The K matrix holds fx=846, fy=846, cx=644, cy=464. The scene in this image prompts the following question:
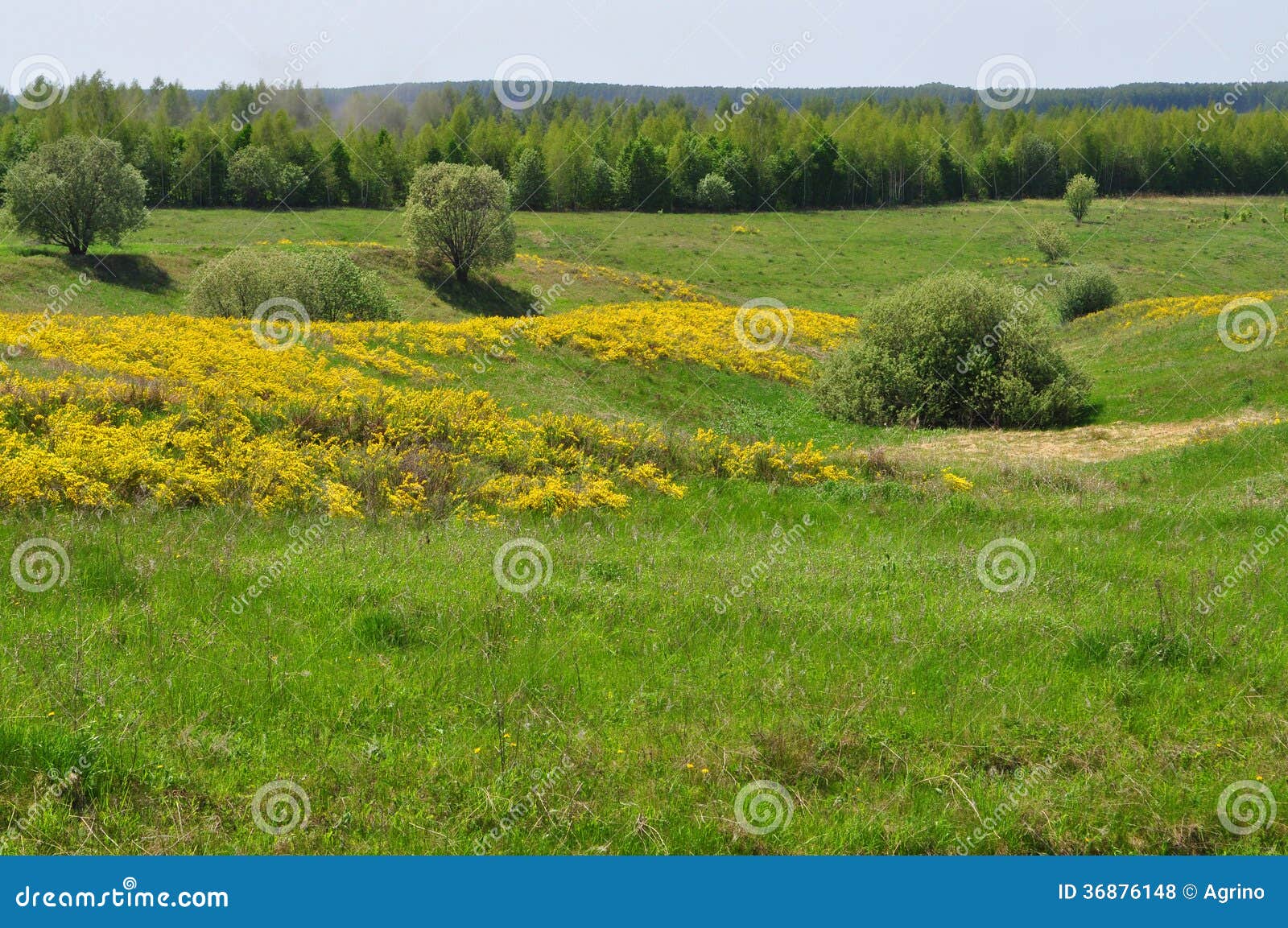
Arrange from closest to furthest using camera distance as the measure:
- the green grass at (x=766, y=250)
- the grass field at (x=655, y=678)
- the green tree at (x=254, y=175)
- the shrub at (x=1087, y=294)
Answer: the grass field at (x=655, y=678) < the shrub at (x=1087, y=294) < the green grass at (x=766, y=250) < the green tree at (x=254, y=175)

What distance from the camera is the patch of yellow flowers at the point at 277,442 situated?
11.1 meters

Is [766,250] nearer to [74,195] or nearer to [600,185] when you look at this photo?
[600,185]

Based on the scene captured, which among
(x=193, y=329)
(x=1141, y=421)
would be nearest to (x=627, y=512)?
(x=193, y=329)

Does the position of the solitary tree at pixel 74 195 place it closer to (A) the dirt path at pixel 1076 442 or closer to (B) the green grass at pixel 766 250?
(B) the green grass at pixel 766 250

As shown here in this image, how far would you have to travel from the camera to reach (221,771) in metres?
4.86

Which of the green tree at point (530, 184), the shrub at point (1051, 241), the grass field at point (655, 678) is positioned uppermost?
the green tree at point (530, 184)

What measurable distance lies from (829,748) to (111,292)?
60.7 metres

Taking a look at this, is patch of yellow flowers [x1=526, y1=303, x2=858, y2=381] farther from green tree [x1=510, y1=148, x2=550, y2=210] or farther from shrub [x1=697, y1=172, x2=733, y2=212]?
green tree [x1=510, y1=148, x2=550, y2=210]

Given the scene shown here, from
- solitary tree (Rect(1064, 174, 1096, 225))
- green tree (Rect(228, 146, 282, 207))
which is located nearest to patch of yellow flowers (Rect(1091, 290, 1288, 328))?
solitary tree (Rect(1064, 174, 1096, 225))

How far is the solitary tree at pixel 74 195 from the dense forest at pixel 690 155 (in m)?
40.6

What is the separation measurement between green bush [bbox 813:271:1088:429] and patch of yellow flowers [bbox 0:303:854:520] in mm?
14560

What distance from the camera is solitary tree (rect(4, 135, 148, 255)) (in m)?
58.0

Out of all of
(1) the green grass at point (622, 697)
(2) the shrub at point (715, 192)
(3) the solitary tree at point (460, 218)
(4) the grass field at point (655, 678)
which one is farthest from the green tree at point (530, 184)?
(1) the green grass at point (622, 697)

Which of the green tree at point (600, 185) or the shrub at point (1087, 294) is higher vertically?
the green tree at point (600, 185)
